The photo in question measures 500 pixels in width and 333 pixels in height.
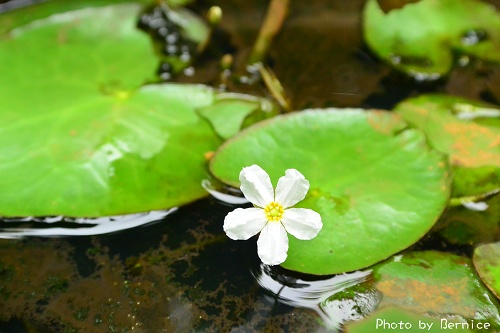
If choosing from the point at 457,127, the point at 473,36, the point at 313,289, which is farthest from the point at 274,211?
the point at 473,36

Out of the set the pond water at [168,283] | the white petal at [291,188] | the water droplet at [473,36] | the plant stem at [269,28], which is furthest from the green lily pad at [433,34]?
the white petal at [291,188]

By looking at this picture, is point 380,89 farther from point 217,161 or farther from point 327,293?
point 327,293

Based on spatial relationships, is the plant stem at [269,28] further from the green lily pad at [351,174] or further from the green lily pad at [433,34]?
the green lily pad at [351,174]

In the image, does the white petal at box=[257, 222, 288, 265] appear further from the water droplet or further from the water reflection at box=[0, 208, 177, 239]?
the water droplet

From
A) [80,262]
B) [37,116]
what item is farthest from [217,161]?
[37,116]

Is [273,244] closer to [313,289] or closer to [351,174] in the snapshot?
[313,289]

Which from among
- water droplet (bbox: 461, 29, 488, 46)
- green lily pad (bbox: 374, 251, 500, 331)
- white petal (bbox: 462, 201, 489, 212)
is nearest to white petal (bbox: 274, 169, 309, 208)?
green lily pad (bbox: 374, 251, 500, 331)
